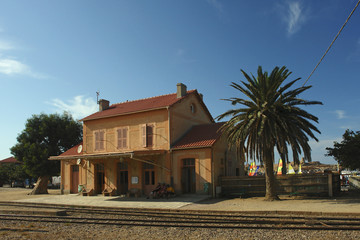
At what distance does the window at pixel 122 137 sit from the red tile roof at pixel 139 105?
1.47 m

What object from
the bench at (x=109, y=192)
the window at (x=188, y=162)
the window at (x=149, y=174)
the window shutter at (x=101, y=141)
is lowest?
A: the bench at (x=109, y=192)

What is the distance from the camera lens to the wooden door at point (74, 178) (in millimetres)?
29161

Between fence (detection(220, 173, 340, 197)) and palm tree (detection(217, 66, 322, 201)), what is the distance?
7.00 ft

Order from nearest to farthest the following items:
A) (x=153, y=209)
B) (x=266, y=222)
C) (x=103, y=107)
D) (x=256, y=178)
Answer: (x=266, y=222) < (x=153, y=209) < (x=256, y=178) < (x=103, y=107)

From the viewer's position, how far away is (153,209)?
54.9ft

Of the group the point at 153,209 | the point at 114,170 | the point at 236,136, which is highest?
the point at 236,136

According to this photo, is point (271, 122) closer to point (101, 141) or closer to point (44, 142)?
point (101, 141)

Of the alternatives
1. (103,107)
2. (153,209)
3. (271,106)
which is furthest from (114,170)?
(271,106)

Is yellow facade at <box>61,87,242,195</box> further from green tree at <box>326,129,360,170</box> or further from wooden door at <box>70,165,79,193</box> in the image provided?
green tree at <box>326,129,360,170</box>

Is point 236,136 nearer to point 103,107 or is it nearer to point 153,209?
point 153,209

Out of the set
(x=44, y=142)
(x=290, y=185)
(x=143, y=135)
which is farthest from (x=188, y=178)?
(x=44, y=142)

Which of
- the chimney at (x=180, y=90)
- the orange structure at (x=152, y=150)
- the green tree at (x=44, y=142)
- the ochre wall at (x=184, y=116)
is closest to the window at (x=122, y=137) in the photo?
Result: the orange structure at (x=152, y=150)

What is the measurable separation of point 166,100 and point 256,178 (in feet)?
33.6

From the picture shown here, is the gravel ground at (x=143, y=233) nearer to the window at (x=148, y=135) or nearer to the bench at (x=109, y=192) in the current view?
the window at (x=148, y=135)
